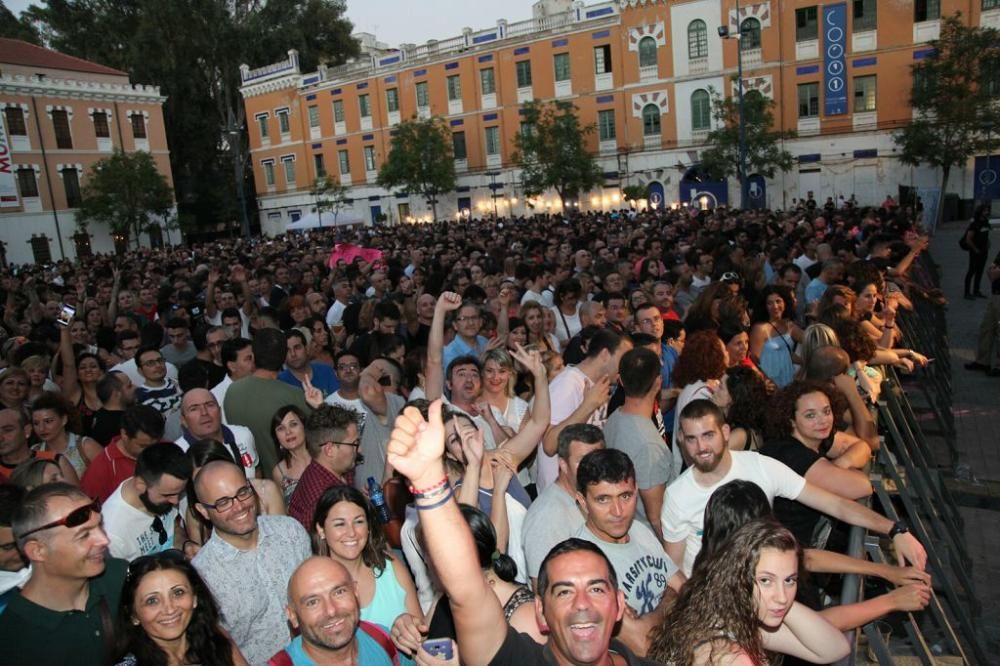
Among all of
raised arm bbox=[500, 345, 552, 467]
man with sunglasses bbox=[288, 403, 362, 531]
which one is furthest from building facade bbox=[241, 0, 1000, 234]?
man with sunglasses bbox=[288, 403, 362, 531]

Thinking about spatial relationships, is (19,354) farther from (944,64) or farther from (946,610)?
(944,64)

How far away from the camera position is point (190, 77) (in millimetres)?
51281

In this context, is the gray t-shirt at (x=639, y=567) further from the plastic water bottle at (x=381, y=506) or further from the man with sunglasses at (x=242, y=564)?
the man with sunglasses at (x=242, y=564)

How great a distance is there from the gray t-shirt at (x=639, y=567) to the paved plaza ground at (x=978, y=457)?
2.82m

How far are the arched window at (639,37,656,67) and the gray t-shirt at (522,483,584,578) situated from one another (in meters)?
37.7

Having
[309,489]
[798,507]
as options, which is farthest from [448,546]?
[798,507]

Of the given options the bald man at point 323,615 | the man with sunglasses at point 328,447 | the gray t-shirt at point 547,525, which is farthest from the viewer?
the man with sunglasses at point 328,447

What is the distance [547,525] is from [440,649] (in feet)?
4.18

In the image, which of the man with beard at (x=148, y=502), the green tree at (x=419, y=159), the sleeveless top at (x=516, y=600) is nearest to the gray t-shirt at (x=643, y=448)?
the sleeveless top at (x=516, y=600)

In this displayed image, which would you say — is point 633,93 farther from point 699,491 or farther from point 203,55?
point 699,491

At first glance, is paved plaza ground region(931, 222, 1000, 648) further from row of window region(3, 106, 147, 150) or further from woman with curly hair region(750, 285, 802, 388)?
row of window region(3, 106, 147, 150)

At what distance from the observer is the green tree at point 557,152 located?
3778 cm

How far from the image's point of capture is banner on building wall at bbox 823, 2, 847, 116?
33.5m

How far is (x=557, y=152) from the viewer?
1487 inches
